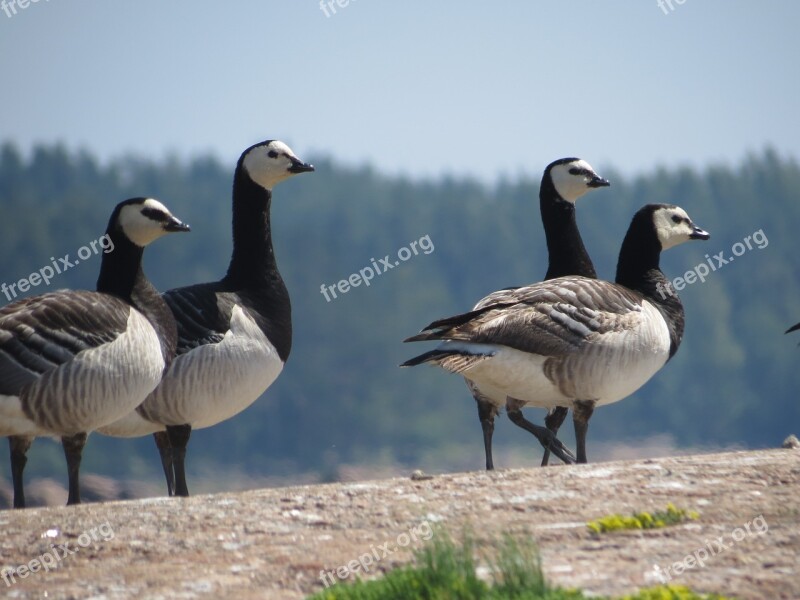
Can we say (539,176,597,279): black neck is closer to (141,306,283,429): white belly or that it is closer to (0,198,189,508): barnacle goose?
(141,306,283,429): white belly

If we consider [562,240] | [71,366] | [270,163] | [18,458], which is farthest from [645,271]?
[18,458]

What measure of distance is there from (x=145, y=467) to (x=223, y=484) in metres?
19.6

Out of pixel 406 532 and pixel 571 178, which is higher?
pixel 571 178

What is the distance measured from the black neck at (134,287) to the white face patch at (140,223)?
0.09 m

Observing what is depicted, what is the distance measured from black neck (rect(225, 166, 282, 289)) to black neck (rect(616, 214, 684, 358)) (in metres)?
4.21

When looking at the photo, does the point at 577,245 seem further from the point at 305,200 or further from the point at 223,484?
the point at 305,200

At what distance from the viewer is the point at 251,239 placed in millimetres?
14562

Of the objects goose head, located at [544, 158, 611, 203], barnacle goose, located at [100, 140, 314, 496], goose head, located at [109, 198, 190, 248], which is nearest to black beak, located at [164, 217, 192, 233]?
goose head, located at [109, 198, 190, 248]

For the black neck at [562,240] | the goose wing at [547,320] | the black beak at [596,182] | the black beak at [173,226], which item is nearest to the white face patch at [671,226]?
the black beak at [596,182]

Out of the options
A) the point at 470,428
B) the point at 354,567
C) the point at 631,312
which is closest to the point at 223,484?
the point at 470,428

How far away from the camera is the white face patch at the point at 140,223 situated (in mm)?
13039

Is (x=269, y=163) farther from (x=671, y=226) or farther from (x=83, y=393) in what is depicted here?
(x=671, y=226)

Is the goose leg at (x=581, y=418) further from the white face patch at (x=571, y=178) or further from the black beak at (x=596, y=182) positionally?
the white face patch at (x=571, y=178)

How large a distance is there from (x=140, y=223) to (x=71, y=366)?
2157 mm
